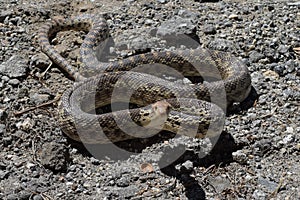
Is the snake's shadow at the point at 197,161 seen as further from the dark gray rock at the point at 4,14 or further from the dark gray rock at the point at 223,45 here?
the dark gray rock at the point at 4,14

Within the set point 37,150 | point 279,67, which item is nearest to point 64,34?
point 37,150

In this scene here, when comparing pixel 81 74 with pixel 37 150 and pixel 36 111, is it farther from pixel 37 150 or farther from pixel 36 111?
pixel 37 150

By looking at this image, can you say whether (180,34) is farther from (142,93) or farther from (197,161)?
(197,161)

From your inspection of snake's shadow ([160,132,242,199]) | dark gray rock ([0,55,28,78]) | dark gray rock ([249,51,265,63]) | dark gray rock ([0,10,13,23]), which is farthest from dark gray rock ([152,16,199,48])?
dark gray rock ([0,10,13,23])

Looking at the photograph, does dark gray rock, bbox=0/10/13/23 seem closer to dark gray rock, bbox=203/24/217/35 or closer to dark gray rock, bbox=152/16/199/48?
dark gray rock, bbox=152/16/199/48

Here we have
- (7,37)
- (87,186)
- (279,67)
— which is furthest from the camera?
(7,37)

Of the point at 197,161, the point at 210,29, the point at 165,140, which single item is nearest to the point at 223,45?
the point at 210,29

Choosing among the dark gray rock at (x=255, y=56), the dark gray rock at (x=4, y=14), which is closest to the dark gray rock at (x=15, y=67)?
the dark gray rock at (x=4, y=14)
